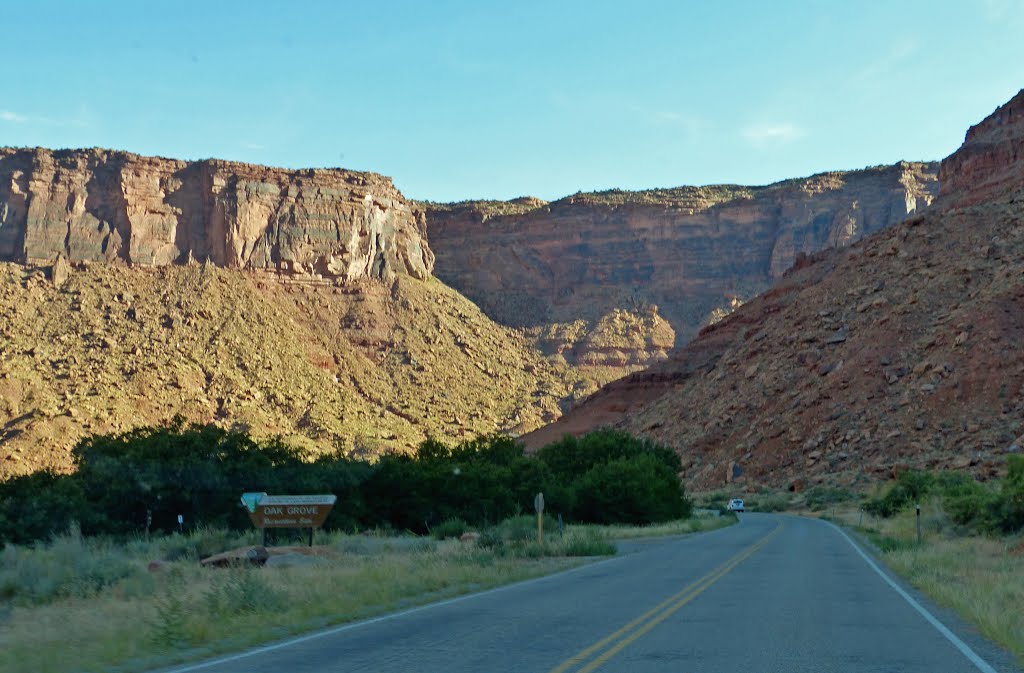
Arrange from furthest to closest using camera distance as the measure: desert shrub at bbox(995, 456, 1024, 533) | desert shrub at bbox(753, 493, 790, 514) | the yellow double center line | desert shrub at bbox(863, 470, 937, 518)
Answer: desert shrub at bbox(753, 493, 790, 514), desert shrub at bbox(863, 470, 937, 518), desert shrub at bbox(995, 456, 1024, 533), the yellow double center line

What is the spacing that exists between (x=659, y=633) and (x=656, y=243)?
135706 millimetres

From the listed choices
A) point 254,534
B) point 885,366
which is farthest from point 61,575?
point 885,366

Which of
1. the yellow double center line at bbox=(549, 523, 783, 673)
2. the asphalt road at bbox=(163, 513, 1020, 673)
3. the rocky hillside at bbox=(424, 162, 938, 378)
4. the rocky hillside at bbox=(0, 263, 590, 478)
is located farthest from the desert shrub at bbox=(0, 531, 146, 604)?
the rocky hillside at bbox=(424, 162, 938, 378)

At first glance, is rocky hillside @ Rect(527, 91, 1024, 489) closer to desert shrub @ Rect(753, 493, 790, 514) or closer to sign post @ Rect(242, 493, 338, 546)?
desert shrub @ Rect(753, 493, 790, 514)

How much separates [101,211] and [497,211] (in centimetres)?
5990

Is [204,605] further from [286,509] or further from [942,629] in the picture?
[286,509]

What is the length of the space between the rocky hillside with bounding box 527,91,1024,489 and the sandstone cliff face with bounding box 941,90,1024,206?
A: 18 centimetres

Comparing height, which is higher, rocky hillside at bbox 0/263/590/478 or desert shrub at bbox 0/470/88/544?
rocky hillside at bbox 0/263/590/478

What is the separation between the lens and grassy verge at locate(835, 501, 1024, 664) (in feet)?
45.0

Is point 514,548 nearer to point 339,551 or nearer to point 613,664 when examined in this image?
point 339,551

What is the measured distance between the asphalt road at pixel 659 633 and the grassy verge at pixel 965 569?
1.23ft

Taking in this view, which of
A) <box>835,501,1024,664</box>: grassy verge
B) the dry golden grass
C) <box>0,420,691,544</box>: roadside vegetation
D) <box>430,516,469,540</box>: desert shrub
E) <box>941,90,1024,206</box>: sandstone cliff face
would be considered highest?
<box>941,90,1024,206</box>: sandstone cliff face

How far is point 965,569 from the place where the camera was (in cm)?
2277

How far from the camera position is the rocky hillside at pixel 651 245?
137 m
